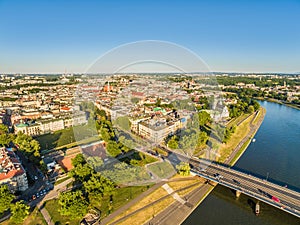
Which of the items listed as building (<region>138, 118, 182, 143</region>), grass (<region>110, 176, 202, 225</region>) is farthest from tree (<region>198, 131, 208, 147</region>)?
grass (<region>110, 176, 202, 225</region>)

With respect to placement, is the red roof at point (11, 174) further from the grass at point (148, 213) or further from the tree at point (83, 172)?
the grass at point (148, 213)

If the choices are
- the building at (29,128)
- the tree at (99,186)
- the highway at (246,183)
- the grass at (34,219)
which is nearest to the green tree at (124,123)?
the highway at (246,183)

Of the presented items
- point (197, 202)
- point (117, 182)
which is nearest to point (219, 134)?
point (197, 202)

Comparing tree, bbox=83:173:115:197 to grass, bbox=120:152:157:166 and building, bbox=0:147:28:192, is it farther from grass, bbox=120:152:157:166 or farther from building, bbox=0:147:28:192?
building, bbox=0:147:28:192

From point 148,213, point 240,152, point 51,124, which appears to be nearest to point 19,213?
point 148,213

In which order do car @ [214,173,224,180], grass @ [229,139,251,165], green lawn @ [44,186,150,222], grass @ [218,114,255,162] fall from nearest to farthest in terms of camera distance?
green lawn @ [44,186,150,222] < car @ [214,173,224,180] < grass @ [229,139,251,165] < grass @ [218,114,255,162]

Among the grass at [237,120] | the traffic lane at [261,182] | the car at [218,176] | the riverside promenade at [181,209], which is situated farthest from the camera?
the grass at [237,120]
